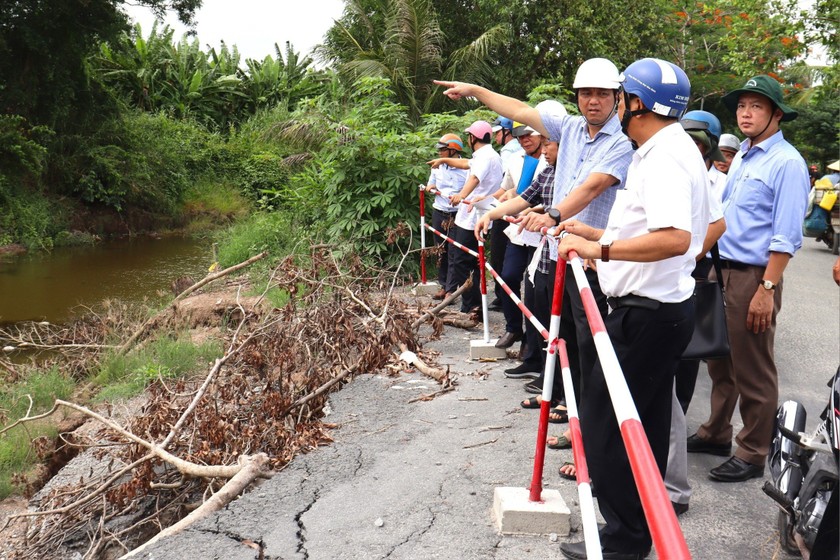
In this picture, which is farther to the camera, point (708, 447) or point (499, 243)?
point (499, 243)

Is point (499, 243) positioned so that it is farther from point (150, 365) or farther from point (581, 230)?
point (581, 230)

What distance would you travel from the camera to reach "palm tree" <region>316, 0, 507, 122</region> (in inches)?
712

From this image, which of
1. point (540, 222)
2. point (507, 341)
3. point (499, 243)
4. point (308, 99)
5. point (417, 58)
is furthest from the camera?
point (417, 58)

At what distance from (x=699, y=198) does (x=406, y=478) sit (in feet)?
7.24

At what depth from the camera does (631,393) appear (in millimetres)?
3025

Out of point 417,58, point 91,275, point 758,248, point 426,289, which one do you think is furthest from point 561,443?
point 417,58

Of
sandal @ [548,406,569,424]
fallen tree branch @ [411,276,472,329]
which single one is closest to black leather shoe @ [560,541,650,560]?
sandal @ [548,406,569,424]

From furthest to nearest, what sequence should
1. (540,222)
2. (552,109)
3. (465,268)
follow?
(465,268)
(552,109)
(540,222)

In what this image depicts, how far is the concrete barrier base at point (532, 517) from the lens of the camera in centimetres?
347

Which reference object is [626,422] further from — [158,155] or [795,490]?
[158,155]

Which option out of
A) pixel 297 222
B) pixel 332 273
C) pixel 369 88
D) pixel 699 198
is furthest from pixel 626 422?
pixel 297 222

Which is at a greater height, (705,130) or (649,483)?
(705,130)

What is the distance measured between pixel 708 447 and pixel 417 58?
590 inches

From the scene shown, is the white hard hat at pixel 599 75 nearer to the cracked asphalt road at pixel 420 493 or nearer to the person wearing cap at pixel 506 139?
the cracked asphalt road at pixel 420 493
